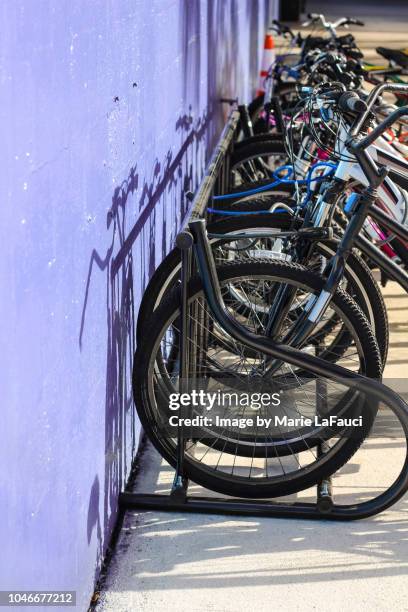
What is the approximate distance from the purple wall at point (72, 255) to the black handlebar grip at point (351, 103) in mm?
693

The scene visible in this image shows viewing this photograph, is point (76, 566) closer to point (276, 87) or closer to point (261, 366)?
point (261, 366)

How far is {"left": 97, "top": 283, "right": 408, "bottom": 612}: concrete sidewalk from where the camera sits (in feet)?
9.79

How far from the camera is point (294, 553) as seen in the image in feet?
10.6

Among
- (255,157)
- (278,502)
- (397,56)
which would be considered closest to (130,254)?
(278,502)

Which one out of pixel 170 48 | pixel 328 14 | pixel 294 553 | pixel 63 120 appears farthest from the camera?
pixel 328 14

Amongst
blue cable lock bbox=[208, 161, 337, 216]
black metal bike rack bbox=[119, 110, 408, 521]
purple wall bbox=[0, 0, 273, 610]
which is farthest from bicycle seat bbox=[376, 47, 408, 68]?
black metal bike rack bbox=[119, 110, 408, 521]

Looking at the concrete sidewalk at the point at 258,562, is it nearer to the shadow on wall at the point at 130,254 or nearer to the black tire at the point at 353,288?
the shadow on wall at the point at 130,254

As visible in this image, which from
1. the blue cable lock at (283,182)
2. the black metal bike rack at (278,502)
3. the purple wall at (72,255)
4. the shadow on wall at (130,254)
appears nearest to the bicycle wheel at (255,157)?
the shadow on wall at (130,254)

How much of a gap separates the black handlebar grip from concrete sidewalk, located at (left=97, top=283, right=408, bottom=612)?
131 cm

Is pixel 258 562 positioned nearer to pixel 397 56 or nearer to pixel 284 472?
pixel 284 472

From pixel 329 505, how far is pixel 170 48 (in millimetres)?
2033

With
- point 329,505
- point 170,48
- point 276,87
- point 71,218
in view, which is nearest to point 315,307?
point 329,505

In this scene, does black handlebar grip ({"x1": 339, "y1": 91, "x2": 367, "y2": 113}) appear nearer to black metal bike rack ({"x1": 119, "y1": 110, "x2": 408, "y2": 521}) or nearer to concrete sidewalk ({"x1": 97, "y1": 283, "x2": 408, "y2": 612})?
black metal bike rack ({"x1": 119, "y1": 110, "x2": 408, "y2": 521})

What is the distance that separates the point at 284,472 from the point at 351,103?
1.29m
